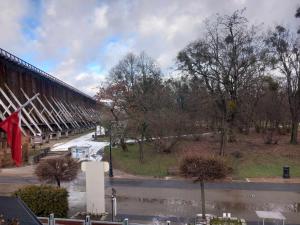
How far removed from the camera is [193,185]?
92.7ft

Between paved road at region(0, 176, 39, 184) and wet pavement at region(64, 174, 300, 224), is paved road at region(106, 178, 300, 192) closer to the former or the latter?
wet pavement at region(64, 174, 300, 224)

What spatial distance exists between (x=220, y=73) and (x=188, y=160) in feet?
84.8

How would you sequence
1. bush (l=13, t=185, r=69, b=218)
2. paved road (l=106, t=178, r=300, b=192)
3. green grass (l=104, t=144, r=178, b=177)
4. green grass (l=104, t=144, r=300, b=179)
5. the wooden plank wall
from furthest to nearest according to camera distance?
the wooden plank wall, green grass (l=104, t=144, r=178, b=177), green grass (l=104, t=144, r=300, b=179), paved road (l=106, t=178, r=300, b=192), bush (l=13, t=185, r=69, b=218)

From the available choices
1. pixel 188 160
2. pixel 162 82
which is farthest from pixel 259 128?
pixel 188 160

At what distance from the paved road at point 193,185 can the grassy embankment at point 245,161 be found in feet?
7.73

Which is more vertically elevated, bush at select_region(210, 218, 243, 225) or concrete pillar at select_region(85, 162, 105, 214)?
concrete pillar at select_region(85, 162, 105, 214)

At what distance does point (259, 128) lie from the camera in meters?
57.2

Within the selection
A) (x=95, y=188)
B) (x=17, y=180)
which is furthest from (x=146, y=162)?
(x=95, y=188)

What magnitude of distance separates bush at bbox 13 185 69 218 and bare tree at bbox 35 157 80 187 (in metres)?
3.08

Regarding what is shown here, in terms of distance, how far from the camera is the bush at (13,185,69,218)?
18.3 m

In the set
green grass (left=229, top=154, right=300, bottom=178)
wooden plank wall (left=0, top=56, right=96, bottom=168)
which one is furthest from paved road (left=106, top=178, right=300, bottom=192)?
wooden plank wall (left=0, top=56, right=96, bottom=168)

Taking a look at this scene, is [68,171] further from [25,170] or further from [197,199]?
[25,170]

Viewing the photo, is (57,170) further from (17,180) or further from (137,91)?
(137,91)

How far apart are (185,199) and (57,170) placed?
23.6 feet
